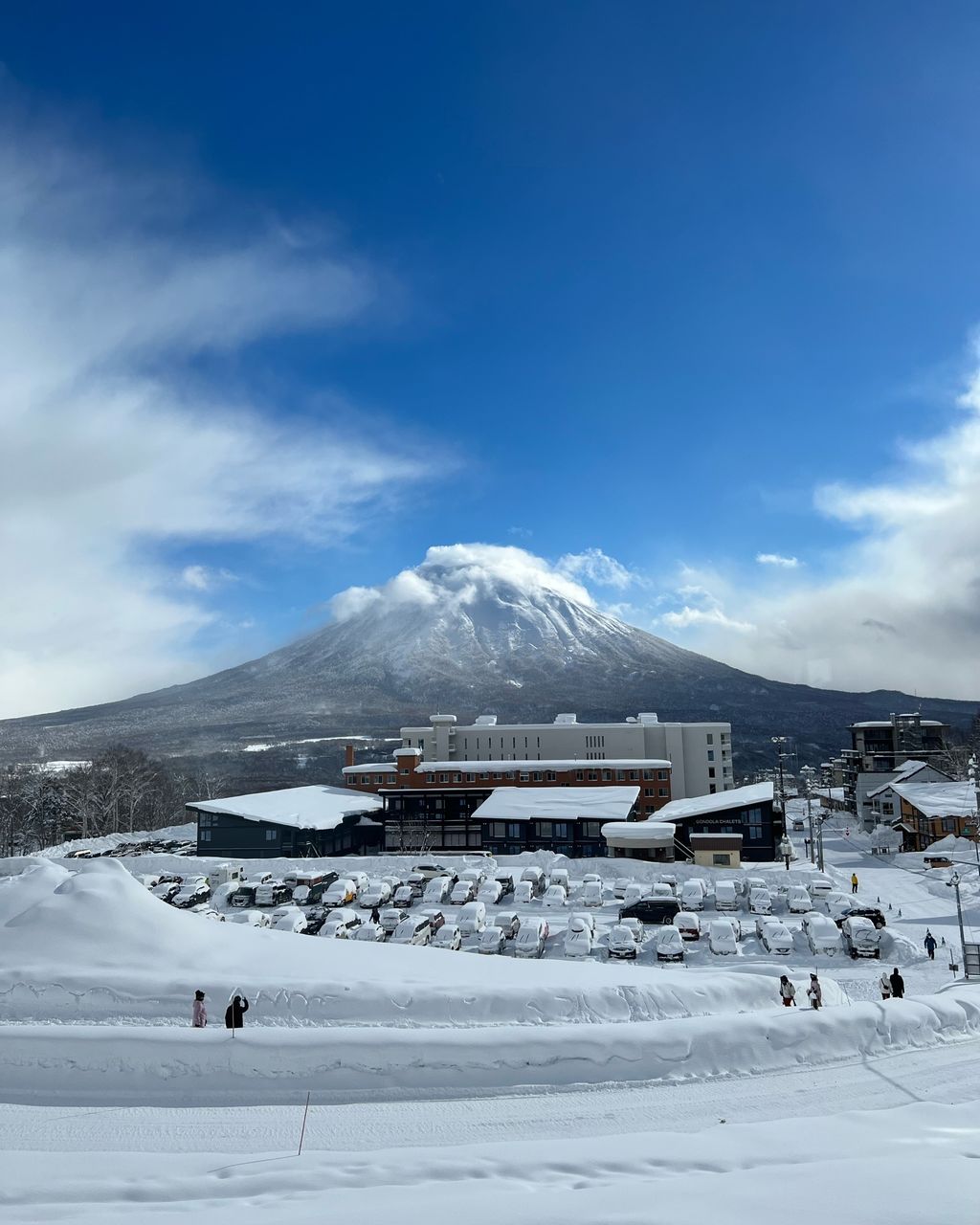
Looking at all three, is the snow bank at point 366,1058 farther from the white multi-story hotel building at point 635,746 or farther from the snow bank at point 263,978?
the white multi-story hotel building at point 635,746

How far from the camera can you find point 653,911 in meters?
33.3

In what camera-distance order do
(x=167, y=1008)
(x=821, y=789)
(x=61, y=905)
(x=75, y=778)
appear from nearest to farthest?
(x=167, y=1008) → (x=61, y=905) → (x=75, y=778) → (x=821, y=789)

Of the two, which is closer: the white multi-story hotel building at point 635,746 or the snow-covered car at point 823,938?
the snow-covered car at point 823,938

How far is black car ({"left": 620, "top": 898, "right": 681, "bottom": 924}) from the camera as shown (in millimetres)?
33062

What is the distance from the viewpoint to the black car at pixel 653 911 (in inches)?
1302

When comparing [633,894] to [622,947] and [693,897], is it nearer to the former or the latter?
[693,897]

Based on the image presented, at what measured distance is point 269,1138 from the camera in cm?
1057

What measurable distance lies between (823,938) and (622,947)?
6.75 m

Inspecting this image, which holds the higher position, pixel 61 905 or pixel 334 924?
pixel 61 905

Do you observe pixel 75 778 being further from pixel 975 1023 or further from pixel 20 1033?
pixel 975 1023

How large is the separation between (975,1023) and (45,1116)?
51.7ft

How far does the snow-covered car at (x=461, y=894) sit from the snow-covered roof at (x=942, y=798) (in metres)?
40.0

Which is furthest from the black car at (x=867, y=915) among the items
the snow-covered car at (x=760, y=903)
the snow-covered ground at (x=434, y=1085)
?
the snow-covered ground at (x=434, y=1085)

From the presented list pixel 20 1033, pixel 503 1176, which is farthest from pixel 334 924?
pixel 503 1176
